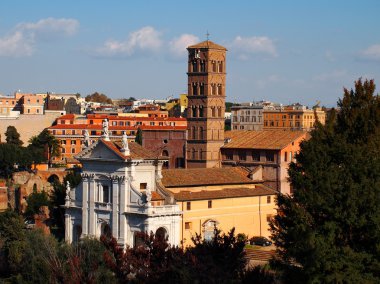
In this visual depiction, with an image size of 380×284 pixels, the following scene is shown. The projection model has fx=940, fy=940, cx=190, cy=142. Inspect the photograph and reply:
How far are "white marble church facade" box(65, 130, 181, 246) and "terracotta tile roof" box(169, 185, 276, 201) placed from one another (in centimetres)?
164

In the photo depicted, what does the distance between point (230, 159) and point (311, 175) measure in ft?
110

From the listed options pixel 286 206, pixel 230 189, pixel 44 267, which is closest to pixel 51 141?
pixel 230 189

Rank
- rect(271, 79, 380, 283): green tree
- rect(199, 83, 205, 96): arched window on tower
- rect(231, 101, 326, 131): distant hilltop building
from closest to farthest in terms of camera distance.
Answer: rect(271, 79, 380, 283): green tree → rect(199, 83, 205, 96): arched window on tower → rect(231, 101, 326, 131): distant hilltop building

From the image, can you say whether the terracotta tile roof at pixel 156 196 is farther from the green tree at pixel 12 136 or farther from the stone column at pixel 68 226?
the green tree at pixel 12 136

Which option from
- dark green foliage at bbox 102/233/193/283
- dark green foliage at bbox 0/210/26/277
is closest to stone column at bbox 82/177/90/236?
dark green foliage at bbox 0/210/26/277

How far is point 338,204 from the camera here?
34.8 metres

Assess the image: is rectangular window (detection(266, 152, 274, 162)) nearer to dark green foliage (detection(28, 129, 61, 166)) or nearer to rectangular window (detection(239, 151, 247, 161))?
rectangular window (detection(239, 151, 247, 161))

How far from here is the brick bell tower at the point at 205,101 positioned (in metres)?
71.9

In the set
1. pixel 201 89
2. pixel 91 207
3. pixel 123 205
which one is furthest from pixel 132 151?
pixel 201 89

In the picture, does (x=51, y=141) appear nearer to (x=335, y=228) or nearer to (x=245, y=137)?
(x=245, y=137)

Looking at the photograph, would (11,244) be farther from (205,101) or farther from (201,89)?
(201,89)

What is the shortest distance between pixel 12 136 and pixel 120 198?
62.6m

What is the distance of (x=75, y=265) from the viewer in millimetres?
37812

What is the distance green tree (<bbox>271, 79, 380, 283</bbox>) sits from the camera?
33625 millimetres
